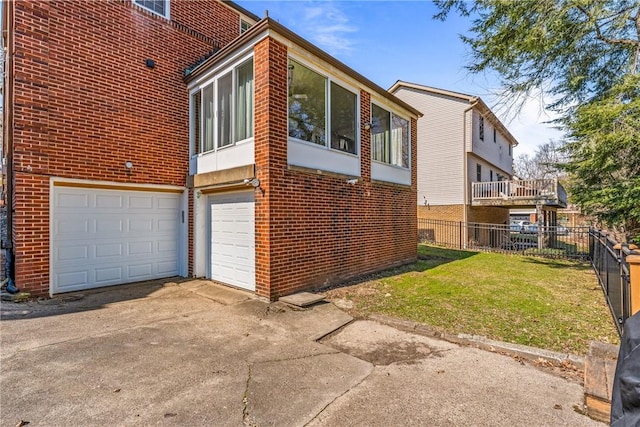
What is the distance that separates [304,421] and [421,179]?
18.3 metres

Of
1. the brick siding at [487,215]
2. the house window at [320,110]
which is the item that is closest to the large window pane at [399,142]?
the house window at [320,110]

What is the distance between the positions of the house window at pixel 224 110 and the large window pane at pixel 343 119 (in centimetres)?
209

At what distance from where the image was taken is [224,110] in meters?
7.42

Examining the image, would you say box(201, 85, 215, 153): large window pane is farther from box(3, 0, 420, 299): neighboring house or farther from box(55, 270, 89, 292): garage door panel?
box(55, 270, 89, 292): garage door panel

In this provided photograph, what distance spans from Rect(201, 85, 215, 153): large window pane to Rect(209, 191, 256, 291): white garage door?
4.40 feet

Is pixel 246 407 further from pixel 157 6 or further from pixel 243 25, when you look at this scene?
pixel 243 25

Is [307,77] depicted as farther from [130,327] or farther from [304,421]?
[304,421]

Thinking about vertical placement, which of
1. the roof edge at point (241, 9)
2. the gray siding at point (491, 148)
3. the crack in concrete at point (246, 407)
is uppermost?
the roof edge at point (241, 9)

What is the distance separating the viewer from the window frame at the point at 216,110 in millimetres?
6748

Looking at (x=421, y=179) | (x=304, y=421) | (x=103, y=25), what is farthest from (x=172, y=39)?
(x=421, y=179)

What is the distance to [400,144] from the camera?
10414mm

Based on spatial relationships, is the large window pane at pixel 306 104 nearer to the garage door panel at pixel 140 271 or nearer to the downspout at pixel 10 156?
the garage door panel at pixel 140 271

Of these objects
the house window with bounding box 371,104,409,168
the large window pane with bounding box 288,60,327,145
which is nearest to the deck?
the house window with bounding box 371,104,409,168

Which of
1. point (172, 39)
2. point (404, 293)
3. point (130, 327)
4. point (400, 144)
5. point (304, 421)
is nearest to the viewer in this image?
point (304, 421)
